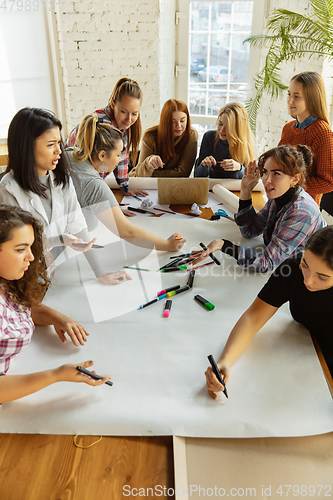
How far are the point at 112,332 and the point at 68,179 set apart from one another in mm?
688

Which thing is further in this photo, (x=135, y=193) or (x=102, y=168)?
Answer: (x=135, y=193)

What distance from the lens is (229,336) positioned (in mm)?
1080

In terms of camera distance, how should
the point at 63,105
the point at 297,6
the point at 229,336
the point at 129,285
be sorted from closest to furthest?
the point at 229,336 → the point at 129,285 → the point at 297,6 → the point at 63,105

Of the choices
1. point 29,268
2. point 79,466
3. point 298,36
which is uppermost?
point 298,36

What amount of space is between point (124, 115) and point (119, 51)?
1.77m

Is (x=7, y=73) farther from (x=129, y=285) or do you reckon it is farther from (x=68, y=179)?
Result: (x=129, y=285)

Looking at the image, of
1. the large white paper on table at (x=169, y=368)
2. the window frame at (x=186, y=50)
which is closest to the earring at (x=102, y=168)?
the large white paper on table at (x=169, y=368)

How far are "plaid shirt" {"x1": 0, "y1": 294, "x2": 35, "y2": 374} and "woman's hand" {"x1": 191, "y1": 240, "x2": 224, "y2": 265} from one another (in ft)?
2.23

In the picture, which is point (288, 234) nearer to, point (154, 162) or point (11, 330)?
point (11, 330)

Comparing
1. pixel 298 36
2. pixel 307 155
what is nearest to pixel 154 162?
pixel 307 155

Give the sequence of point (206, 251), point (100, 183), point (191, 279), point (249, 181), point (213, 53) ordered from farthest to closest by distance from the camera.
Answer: point (213, 53), point (249, 181), point (100, 183), point (206, 251), point (191, 279)

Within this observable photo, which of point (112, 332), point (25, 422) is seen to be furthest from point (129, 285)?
point (25, 422)

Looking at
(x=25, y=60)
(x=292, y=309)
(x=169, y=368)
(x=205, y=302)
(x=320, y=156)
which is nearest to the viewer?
(x=169, y=368)

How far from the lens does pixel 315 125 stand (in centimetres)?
192
